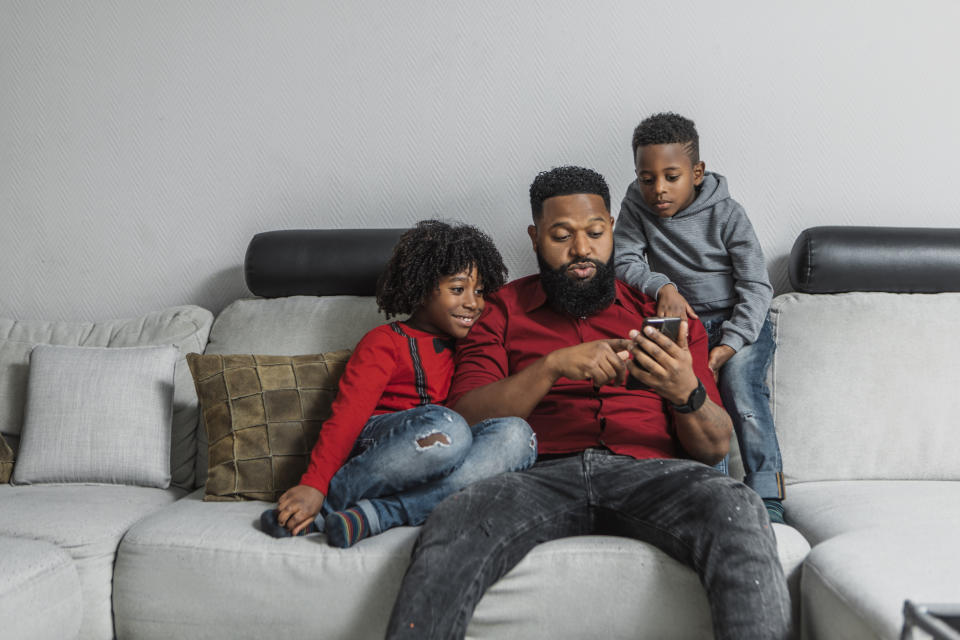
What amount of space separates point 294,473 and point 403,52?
47.7 inches

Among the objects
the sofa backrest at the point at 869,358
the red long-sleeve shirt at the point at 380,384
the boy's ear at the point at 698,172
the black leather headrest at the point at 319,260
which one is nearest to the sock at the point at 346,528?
the red long-sleeve shirt at the point at 380,384

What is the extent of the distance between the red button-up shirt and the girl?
0.26 feet

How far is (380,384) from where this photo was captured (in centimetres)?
156

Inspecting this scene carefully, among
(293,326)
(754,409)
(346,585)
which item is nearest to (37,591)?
(346,585)

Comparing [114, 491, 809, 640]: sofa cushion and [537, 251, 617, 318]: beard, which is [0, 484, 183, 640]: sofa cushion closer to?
[114, 491, 809, 640]: sofa cushion

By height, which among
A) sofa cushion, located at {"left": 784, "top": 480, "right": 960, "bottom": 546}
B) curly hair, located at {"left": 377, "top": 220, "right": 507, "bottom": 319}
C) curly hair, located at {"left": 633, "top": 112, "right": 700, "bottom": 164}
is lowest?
sofa cushion, located at {"left": 784, "top": 480, "right": 960, "bottom": 546}

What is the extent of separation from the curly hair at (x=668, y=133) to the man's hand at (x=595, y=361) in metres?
0.61

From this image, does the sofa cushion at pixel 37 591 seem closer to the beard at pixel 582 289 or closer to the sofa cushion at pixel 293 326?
the sofa cushion at pixel 293 326

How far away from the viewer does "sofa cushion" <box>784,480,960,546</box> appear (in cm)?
137

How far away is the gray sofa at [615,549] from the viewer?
119 cm

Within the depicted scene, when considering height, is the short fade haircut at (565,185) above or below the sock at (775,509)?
above

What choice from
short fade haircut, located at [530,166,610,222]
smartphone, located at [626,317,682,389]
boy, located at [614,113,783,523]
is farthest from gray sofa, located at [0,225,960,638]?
short fade haircut, located at [530,166,610,222]

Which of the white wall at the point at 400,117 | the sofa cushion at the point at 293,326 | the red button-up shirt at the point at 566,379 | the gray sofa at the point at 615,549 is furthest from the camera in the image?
the white wall at the point at 400,117

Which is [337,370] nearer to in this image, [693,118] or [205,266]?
[205,266]
